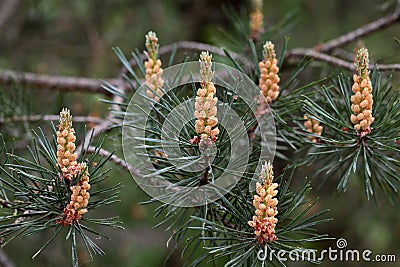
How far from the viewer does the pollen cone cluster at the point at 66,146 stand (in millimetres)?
479

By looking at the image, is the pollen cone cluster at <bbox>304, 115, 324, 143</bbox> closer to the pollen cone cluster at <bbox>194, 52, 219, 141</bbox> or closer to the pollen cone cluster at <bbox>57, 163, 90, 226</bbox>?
the pollen cone cluster at <bbox>194, 52, 219, 141</bbox>

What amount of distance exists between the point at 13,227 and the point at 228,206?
0.67ft

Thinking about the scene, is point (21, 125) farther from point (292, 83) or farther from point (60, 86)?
point (292, 83)

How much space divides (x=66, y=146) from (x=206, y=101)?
14 centimetres

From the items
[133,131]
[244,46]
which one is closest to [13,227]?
[133,131]

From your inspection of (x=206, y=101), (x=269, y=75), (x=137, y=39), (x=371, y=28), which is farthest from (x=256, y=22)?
(x=137, y=39)

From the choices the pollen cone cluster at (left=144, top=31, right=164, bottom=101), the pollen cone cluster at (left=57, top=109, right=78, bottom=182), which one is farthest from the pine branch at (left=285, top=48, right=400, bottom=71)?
the pollen cone cluster at (left=57, top=109, right=78, bottom=182)

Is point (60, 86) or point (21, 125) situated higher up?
point (60, 86)

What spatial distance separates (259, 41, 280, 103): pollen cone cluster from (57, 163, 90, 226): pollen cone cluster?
0.23 metres

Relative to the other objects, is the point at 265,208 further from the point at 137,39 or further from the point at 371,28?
the point at 137,39

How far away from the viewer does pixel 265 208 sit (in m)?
0.47

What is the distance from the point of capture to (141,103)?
62 centimetres

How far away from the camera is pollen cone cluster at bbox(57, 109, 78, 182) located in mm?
479

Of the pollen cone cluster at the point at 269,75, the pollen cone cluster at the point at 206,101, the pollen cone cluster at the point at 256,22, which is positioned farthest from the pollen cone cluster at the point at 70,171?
the pollen cone cluster at the point at 256,22
